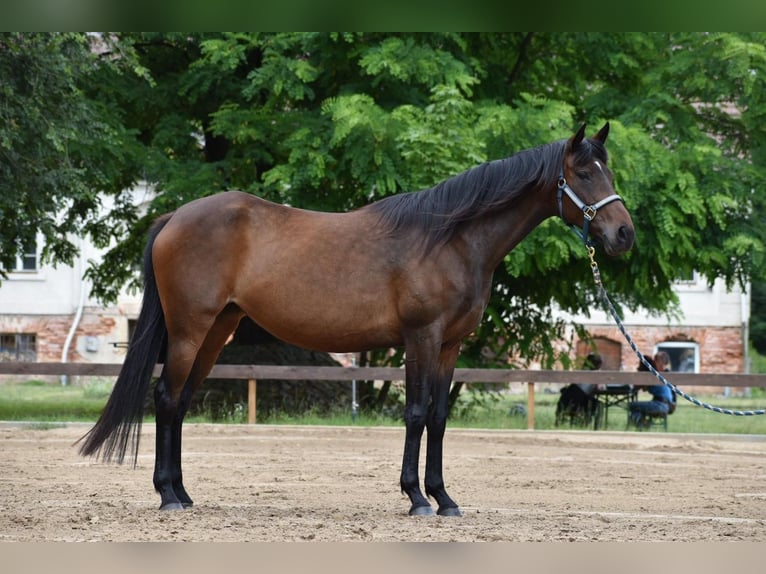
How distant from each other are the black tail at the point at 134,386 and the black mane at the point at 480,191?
1745mm

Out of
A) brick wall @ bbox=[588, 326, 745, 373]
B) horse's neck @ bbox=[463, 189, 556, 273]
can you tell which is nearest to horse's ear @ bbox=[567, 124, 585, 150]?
horse's neck @ bbox=[463, 189, 556, 273]

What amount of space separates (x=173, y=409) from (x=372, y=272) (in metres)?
1.66

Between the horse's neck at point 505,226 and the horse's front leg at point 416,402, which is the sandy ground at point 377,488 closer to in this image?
the horse's front leg at point 416,402

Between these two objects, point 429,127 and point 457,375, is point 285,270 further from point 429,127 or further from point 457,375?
point 457,375

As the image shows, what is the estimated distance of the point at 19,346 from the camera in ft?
95.6

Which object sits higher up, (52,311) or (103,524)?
(52,311)

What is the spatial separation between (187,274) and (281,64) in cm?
910

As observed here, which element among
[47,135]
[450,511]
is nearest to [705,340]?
[47,135]

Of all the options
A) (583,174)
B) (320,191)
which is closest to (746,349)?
(320,191)

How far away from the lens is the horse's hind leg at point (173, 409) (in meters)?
7.29

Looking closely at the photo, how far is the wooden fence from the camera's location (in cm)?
1485

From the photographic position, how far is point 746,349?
29547mm

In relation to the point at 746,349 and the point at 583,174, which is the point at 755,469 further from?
the point at 746,349

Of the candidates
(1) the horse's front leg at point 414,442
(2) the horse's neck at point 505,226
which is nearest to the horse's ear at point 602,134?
(2) the horse's neck at point 505,226
